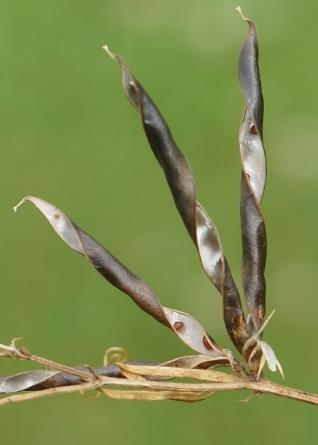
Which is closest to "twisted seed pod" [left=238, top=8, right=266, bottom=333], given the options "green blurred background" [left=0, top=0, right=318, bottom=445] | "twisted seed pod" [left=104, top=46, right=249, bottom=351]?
"twisted seed pod" [left=104, top=46, right=249, bottom=351]

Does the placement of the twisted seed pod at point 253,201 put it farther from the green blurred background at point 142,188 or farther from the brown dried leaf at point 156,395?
the green blurred background at point 142,188

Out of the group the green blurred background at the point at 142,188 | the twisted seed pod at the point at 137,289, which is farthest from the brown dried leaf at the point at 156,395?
the green blurred background at the point at 142,188

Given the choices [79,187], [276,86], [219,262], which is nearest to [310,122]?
[276,86]

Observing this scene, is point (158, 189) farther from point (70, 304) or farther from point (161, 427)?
point (161, 427)

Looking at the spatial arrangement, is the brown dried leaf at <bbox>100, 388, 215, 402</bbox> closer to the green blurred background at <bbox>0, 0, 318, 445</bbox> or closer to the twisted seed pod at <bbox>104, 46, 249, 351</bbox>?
the twisted seed pod at <bbox>104, 46, 249, 351</bbox>

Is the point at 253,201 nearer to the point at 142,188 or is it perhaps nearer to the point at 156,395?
the point at 156,395
